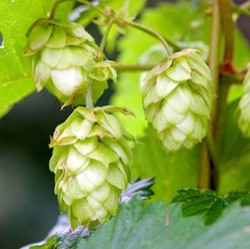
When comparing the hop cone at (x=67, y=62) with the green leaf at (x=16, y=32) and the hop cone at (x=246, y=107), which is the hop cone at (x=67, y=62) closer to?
the green leaf at (x=16, y=32)

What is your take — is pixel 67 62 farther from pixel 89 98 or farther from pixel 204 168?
pixel 204 168

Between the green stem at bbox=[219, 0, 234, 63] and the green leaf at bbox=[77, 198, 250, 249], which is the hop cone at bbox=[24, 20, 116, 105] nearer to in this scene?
the green leaf at bbox=[77, 198, 250, 249]

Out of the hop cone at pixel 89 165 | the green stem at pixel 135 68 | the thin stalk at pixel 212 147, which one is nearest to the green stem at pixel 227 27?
the thin stalk at pixel 212 147

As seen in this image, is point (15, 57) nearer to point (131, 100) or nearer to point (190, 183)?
point (190, 183)

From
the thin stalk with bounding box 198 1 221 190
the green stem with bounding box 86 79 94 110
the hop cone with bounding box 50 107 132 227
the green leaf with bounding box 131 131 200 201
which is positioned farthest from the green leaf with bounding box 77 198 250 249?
the green leaf with bounding box 131 131 200 201

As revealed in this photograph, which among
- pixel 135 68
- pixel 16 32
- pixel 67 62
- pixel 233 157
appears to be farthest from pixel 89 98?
pixel 233 157

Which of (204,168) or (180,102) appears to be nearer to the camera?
(180,102)
